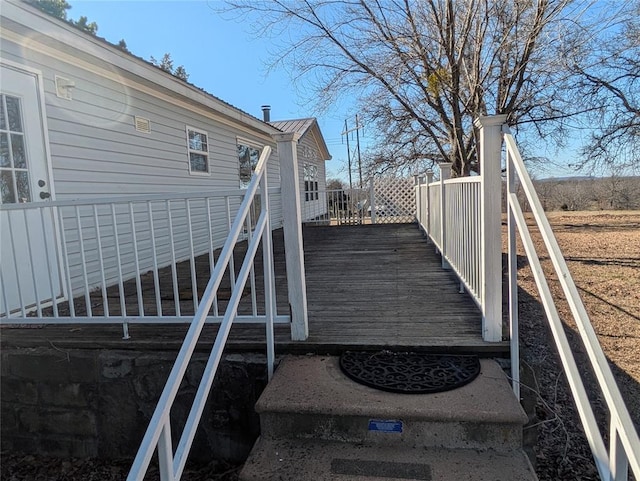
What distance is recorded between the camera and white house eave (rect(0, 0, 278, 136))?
10.2ft

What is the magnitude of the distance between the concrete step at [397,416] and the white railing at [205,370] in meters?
0.37

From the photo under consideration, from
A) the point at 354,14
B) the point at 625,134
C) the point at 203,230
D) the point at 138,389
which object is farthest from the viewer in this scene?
the point at 625,134

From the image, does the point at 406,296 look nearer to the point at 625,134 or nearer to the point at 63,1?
the point at 625,134

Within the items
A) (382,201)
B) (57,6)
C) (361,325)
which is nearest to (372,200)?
(382,201)

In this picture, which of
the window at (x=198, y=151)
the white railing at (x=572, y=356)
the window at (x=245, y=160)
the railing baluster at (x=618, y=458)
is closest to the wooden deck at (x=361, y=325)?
the white railing at (x=572, y=356)

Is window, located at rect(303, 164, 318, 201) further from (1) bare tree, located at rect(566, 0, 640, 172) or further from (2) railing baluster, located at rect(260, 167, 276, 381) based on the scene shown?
(2) railing baluster, located at rect(260, 167, 276, 381)

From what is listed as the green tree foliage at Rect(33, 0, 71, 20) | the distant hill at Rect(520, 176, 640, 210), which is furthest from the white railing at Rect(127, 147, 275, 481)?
the distant hill at Rect(520, 176, 640, 210)

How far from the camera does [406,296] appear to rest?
3.28m

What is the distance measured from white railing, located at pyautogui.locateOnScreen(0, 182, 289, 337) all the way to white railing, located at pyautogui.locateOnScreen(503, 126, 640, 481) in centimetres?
128

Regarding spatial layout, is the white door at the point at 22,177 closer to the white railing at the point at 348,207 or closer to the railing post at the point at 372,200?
the white railing at the point at 348,207

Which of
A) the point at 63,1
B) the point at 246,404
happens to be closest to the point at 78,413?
the point at 246,404

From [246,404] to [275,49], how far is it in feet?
18.1

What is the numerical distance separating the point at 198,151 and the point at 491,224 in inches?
219

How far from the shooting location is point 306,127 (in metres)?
13.4
